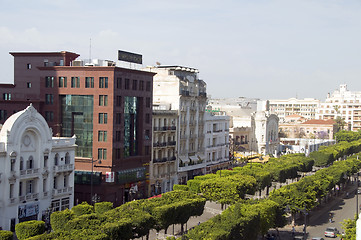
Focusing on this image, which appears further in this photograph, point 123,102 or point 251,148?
Result: point 251,148

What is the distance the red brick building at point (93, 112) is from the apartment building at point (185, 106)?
64.0 feet

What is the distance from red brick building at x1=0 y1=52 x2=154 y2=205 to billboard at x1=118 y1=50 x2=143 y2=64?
3369mm

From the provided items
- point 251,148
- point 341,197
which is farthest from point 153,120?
point 251,148

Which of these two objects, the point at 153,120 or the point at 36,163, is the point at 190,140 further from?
the point at 36,163

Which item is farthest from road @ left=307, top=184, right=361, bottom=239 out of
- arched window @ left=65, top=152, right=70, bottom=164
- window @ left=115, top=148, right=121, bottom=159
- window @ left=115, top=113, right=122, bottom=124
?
arched window @ left=65, top=152, right=70, bottom=164

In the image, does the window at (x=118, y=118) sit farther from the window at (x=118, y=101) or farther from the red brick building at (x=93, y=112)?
the window at (x=118, y=101)

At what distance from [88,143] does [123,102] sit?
9360mm

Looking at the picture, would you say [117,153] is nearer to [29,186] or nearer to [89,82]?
[89,82]

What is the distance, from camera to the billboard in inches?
3752

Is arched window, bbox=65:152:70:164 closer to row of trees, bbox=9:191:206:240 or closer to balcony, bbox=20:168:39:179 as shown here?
balcony, bbox=20:168:39:179

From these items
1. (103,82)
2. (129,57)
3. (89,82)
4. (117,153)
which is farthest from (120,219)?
(129,57)

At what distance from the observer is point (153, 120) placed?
10288 cm

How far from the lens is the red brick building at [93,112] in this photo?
287 feet

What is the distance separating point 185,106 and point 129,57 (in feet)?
74.9
